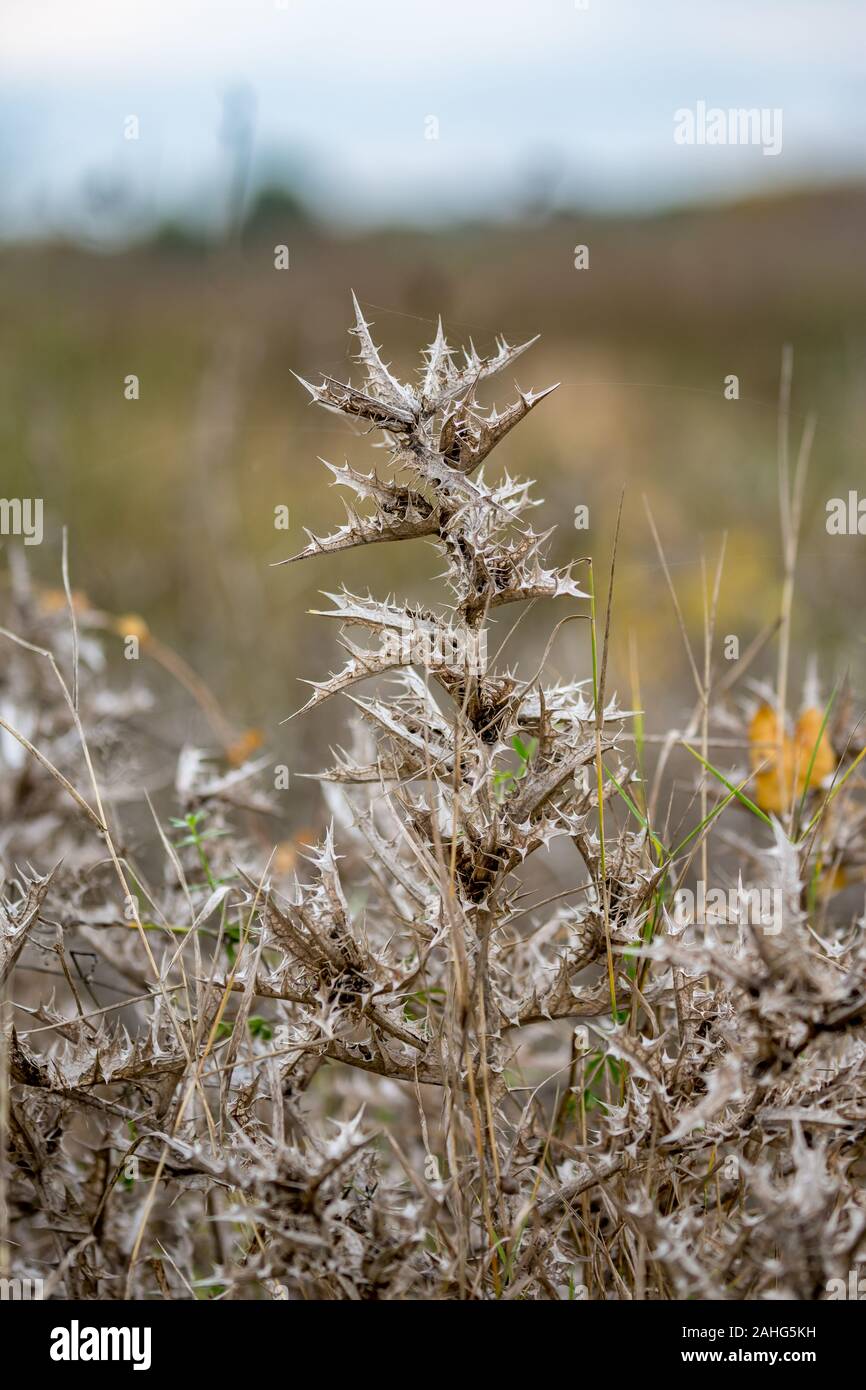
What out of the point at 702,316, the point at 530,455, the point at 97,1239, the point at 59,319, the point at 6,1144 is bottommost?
the point at 97,1239

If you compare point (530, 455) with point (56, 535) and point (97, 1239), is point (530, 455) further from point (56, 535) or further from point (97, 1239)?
point (97, 1239)

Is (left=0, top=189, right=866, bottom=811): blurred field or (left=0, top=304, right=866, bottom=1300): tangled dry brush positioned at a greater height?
(left=0, top=189, right=866, bottom=811): blurred field

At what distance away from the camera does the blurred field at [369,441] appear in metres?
4.77

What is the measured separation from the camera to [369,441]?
12.0ft

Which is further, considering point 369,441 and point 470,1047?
point 369,441

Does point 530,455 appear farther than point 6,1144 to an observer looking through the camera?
Yes

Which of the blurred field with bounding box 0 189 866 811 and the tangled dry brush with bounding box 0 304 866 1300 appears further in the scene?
the blurred field with bounding box 0 189 866 811

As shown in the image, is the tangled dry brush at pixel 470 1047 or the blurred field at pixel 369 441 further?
the blurred field at pixel 369 441

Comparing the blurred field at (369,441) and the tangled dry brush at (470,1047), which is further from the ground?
the blurred field at (369,441)

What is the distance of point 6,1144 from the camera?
1487mm

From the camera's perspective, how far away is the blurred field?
477 cm

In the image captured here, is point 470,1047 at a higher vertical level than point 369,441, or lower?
lower
